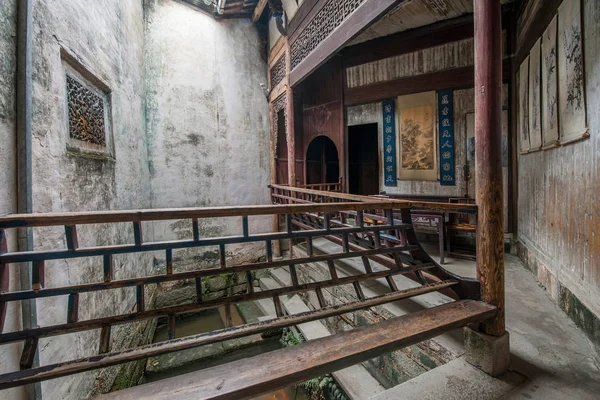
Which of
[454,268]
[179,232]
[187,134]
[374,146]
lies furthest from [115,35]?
[374,146]

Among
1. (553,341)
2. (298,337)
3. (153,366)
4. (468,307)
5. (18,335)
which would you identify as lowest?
(153,366)

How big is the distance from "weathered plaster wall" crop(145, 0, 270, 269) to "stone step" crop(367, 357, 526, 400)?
5017 millimetres

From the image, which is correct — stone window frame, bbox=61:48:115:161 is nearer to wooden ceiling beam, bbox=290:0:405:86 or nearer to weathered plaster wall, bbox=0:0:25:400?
weathered plaster wall, bbox=0:0:25:400

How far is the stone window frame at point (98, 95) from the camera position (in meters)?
2.30

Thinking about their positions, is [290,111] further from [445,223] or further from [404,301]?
[404,301]

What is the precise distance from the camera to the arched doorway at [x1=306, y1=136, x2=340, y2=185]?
7.53 metres

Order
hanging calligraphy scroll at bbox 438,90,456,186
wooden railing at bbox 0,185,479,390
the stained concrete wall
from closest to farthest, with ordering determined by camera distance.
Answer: wooden railing at bbox 0,185,479,390 → the stained concrete wall → hanging calligraphy scroll at bbox 438,90,456,186

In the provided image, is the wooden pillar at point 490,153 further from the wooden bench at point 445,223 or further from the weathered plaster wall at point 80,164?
the weathered plaster wall at point 80,164

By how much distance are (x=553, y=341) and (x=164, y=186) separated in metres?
5.98

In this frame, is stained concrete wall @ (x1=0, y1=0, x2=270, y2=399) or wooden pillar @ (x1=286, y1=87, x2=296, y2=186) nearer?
stained concrete wall @ (x1=0, y1=0, x2=270, y2=399)

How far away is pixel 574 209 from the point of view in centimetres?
230

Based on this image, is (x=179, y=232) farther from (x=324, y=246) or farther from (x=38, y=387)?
(x=38, y=387)

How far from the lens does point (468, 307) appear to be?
1.75 m

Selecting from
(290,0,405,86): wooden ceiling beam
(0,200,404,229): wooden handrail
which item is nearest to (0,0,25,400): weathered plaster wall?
(0,200,404,229): wooden handrail
